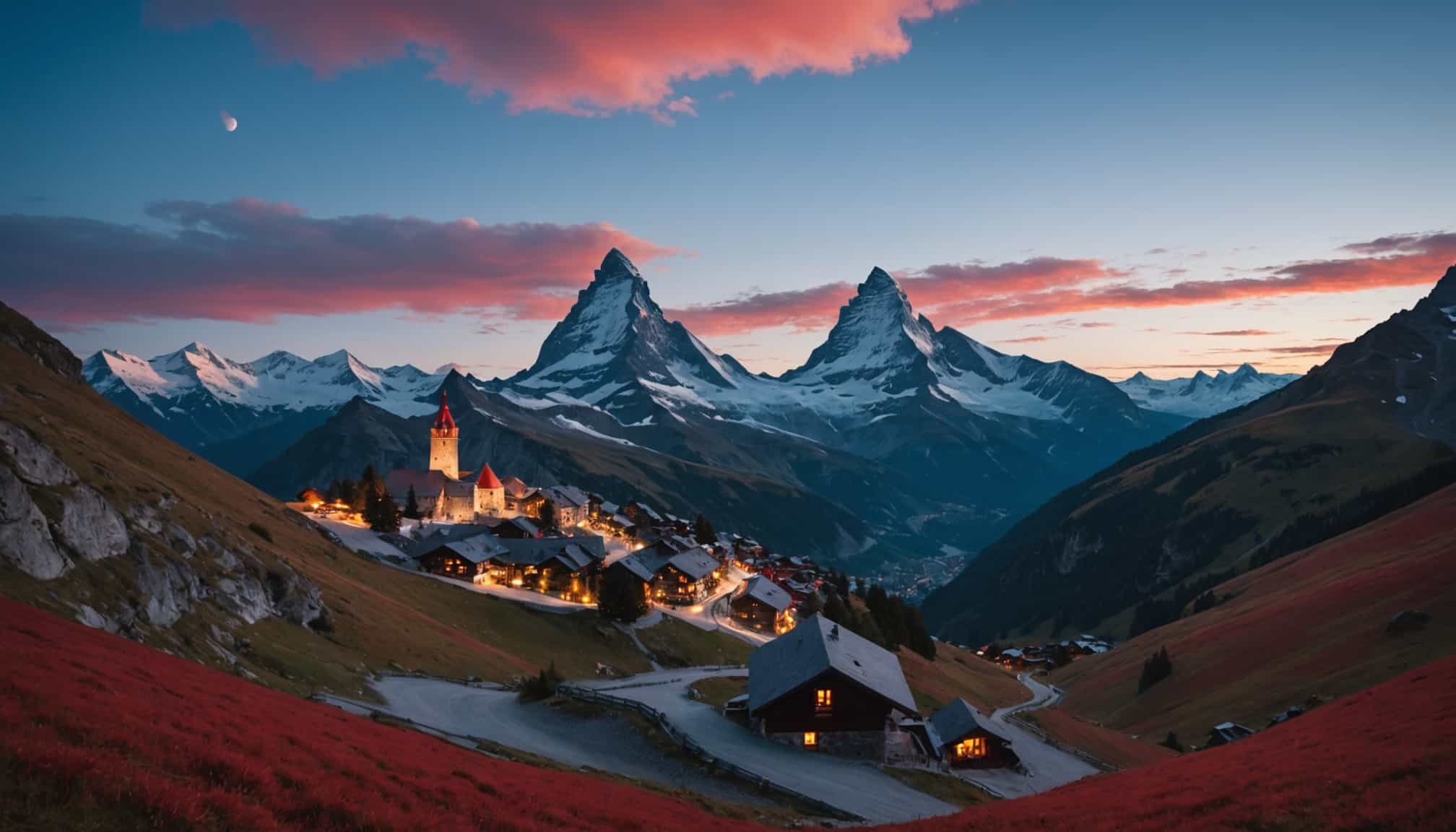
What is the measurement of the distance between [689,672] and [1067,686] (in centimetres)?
9592

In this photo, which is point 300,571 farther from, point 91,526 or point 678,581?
point 678,581

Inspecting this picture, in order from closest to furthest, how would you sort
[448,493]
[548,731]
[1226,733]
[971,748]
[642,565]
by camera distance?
1. [548,731]
2. [971,748]
3. [1226,733]
4. [642,565]
5. [448,493]

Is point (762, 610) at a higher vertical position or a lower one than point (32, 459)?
lower

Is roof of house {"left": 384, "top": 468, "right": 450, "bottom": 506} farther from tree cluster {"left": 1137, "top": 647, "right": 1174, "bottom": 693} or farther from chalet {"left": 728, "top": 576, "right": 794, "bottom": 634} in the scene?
tree cluster {"left": 1137, "top": 647, "right": 1174, "bottom": 693}

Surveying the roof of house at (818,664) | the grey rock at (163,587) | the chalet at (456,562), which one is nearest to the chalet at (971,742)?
the roof of house at (818,664)

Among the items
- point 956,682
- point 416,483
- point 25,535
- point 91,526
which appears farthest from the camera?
point 416,483

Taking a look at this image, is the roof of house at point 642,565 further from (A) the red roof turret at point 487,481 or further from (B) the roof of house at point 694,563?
(A) the red roof turret at point 487,481

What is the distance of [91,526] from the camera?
4916cm

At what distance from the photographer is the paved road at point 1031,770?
60.9 m

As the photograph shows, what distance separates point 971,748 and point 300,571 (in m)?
58.6

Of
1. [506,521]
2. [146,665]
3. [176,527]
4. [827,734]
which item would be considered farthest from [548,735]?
[506,521]

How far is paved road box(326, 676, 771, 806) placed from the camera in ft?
146

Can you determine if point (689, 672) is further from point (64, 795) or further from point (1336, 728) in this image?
point (64, 795)

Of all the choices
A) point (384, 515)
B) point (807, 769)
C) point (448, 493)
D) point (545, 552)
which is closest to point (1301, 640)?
point (807, 769)
